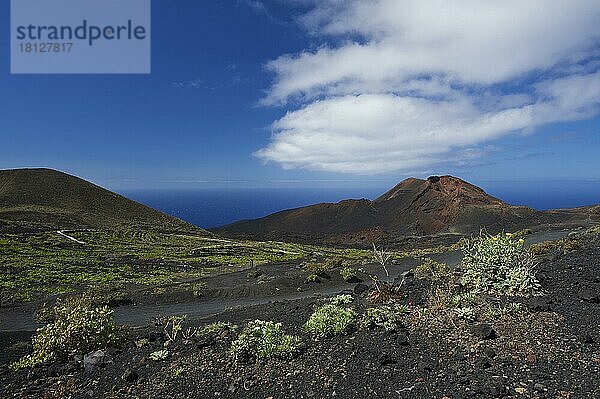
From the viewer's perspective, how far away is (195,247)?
42.0 m

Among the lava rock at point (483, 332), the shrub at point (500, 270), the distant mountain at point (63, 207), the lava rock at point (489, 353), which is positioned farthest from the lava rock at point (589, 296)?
the distant mountain at point (63, 207)

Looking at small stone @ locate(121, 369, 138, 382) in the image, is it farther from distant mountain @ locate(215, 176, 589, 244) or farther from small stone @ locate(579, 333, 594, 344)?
distant mountain @ locate(215, 176, 589, 244)

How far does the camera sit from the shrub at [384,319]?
737 cm

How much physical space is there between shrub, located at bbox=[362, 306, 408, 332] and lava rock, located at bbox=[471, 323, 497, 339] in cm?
127

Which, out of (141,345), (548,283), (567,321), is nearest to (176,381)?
(141,345)

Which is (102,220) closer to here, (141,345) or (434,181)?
(434,181)

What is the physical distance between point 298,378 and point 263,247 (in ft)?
121

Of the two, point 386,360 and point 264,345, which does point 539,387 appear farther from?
point 264,345

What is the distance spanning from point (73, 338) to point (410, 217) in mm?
54288

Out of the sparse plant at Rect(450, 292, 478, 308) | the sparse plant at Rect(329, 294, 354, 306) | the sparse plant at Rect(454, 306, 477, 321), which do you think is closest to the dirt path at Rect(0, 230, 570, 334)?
the sparse plant at Rect(329, 294, 354, 306)

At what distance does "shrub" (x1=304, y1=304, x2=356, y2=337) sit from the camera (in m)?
7.38

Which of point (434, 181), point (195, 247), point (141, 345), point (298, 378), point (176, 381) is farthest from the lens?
point (434, 181)

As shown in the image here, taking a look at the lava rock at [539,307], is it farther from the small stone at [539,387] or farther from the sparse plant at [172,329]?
the sparse plant at [172,329]

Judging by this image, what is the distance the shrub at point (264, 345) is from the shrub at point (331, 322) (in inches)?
18.9
